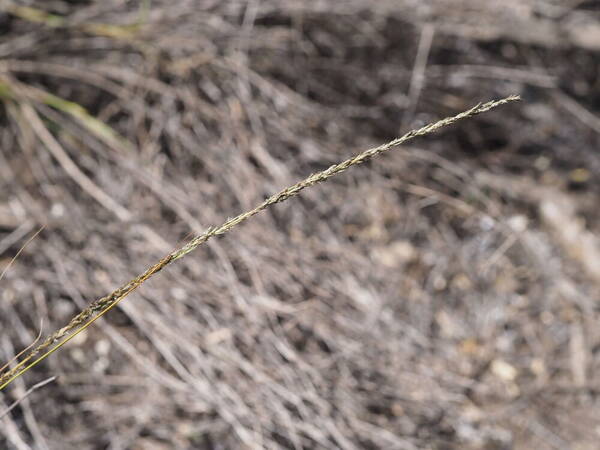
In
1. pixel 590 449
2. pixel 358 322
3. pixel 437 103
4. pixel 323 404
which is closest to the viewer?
pixel 323 404

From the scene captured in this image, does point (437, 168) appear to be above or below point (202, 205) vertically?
below

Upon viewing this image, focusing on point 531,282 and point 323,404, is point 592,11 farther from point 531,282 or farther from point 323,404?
point 323,404

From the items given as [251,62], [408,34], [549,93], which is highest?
[251,62]

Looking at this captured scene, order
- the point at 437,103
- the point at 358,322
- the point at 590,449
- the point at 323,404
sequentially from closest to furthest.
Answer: the point at 323,404 → the point at 358,322 → the point at 590,449 → the point at 437,103

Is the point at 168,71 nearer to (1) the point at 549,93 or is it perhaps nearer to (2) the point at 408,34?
(2) the point at 408,34

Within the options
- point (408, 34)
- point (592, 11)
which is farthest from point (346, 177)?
point (592, 11)

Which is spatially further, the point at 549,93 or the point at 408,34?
the point at 549,93

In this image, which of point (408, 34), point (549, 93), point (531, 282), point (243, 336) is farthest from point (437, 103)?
point (243, 336)
